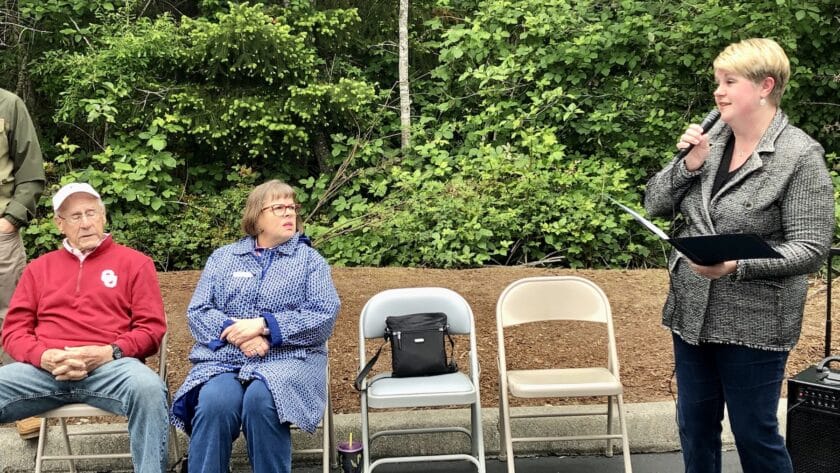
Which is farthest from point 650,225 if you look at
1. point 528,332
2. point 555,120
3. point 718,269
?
point 555,120

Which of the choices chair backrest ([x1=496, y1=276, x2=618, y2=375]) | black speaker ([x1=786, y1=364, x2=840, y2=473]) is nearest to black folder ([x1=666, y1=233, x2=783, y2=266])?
black speaker ([x1=786, y1=364, x2=840, y2=473])

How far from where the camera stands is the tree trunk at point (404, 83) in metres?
9.38

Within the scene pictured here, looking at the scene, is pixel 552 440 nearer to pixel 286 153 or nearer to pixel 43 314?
pixel 43 314

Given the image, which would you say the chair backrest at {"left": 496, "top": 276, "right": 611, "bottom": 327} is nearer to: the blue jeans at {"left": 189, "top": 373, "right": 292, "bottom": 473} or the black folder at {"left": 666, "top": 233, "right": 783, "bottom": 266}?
the blue jeans at {"left": 189, "top": 373, "right": 292, "bottom": 473}

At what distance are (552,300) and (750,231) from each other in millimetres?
1740

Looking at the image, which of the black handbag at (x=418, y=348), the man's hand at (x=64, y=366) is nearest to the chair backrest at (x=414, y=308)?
the black handbag at (x=418, y=348)

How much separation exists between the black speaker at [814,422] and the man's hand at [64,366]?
10.0 feet

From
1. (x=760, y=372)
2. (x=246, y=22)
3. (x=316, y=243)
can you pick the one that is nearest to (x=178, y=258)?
(x=316, y=243)

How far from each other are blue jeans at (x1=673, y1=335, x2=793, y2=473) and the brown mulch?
1.66 m

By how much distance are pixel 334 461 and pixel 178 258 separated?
5.00 meters

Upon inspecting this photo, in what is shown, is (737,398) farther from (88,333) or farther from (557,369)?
(88,333)

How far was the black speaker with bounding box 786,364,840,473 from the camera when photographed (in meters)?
2.98

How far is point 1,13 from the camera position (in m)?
9.32

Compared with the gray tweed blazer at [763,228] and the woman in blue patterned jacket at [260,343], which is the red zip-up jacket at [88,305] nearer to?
the woman in blue patterned jacket at [260,343]
